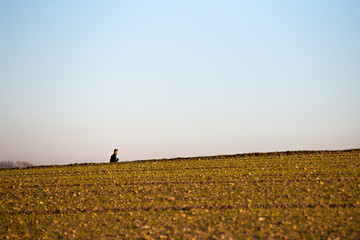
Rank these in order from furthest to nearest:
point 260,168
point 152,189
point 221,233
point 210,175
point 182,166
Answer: point 182,166 → point 260,168 → point 210,175 → point 152,189 → point 221,233

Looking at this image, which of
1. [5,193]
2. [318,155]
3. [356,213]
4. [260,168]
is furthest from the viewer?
[318,155]

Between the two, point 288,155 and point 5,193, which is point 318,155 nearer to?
point 288,155

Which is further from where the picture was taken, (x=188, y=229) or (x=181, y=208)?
(x=181, y=208)

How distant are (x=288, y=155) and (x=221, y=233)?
66.1 ft

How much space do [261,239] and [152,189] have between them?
844 centimetres

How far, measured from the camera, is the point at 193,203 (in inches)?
559

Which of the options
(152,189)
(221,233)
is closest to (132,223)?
(221,233)

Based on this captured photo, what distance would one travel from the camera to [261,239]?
9789mm

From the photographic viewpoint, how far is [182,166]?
84.8 feet

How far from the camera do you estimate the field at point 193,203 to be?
35.8 ft

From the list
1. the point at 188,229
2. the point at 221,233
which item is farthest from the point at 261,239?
the point at 188,229

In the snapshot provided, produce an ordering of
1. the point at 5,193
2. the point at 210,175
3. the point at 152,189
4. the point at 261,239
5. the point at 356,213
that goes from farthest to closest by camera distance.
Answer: the point at 210,175
the point at 5,193
the point at 152,189
the point at 356,213
the point at 261,239

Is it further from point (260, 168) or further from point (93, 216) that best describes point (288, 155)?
point (93, 216)

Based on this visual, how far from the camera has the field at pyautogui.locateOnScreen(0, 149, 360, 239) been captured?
10914 mm
